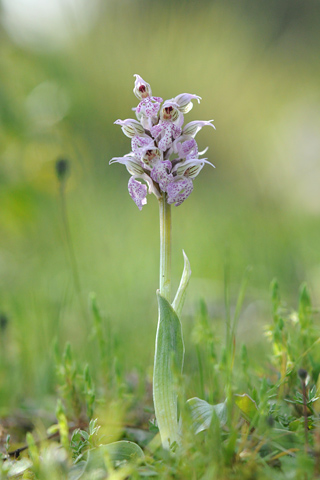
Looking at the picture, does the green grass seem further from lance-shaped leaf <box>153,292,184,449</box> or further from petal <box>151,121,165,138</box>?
petal <box>151,121,165,138</box>

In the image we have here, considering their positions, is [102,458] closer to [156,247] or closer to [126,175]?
[156,247]

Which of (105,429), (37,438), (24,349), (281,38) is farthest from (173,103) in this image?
(281,38)

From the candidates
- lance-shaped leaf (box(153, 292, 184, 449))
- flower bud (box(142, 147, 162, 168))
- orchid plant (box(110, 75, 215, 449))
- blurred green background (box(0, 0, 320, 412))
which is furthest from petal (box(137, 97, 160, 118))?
blurred green background (box(0, 0, 320, 412))

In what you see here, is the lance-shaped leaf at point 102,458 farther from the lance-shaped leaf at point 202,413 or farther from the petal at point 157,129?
the petal at point 157,129

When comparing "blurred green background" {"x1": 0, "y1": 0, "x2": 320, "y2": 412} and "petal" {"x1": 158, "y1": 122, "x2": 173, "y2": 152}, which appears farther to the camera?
"blurred green background" {"x1": 0, "y1": 0, "x2": 320, "y2": 412}

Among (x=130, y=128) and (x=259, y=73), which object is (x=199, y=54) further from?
(x=130, y=128)

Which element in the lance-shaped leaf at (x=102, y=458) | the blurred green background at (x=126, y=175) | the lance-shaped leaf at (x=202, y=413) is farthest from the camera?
the blurred green background at (x=126, y=175)

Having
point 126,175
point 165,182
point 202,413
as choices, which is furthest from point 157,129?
point 126,175

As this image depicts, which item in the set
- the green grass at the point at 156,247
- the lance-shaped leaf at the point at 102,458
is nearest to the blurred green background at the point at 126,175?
the green grass at the point at 156,247
